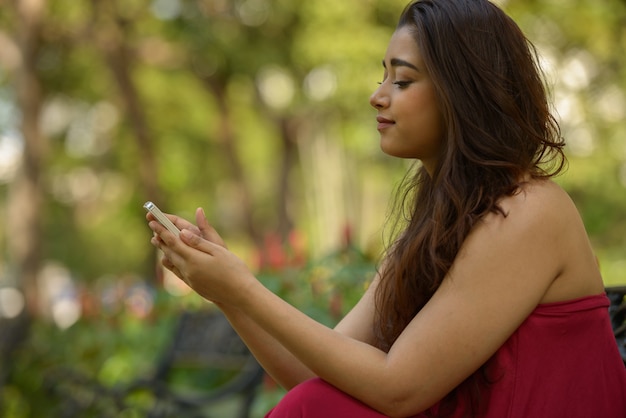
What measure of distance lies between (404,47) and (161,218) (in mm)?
611

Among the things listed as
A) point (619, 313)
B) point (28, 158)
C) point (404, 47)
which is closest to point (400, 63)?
point (404, 47)

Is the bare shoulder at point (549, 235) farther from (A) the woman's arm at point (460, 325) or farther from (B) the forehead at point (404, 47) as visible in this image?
(B) the forehead at point (404, 47)

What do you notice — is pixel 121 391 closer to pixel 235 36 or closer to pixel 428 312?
pixel 428 312

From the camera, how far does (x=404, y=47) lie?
2104 mm

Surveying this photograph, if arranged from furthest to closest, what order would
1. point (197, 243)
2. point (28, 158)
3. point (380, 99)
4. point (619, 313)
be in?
point (28, 158), point (619, 313), point (380, 99), point (197, 243)

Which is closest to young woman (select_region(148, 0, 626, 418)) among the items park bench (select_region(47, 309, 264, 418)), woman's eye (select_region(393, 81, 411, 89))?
woman's eye (select_region(393, 81, 411, 89))

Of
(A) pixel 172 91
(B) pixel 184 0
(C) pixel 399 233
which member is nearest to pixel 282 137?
(A) pixel 172 91

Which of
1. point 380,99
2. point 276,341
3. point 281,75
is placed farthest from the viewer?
point 281,75

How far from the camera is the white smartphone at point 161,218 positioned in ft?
6.39

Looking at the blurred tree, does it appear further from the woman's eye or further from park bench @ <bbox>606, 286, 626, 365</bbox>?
the woman's eye

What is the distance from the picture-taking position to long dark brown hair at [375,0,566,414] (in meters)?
1.99

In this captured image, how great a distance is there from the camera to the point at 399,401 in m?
1.91

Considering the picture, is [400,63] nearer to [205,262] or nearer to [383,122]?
[383,122]

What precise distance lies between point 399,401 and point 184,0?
10677mm
